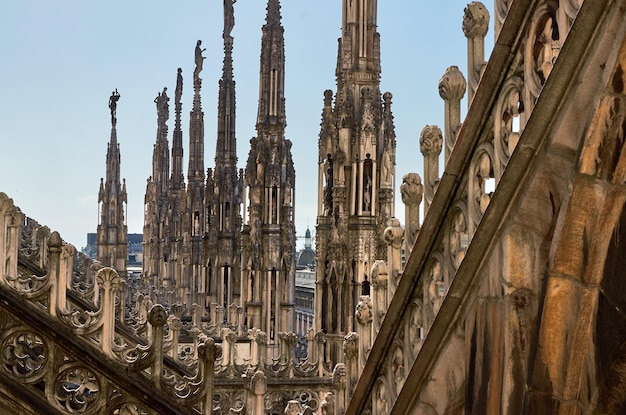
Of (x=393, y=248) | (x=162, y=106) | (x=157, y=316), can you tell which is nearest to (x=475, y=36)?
(x=393, y=248)

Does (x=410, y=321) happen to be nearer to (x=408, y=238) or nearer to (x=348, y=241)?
(x=408, y=238)

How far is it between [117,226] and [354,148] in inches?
1050

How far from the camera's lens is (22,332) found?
6.31 meters

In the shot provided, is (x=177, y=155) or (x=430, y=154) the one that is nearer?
(x=430, y=154)

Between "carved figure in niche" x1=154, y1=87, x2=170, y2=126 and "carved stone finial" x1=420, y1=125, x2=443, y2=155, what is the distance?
42.4 m

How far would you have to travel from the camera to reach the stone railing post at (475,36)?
3947 millimetres

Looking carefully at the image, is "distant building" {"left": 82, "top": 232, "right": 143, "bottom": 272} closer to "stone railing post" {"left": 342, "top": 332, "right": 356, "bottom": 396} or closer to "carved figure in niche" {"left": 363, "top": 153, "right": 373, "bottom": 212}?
"carved figure in niche" {"left": 363, "top": 153, "right": 373, "bottom": 212}

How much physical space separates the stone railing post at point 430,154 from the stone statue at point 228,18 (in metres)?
27.2

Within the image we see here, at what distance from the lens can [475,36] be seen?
3.96m

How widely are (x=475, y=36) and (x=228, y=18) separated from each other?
95.1 feet

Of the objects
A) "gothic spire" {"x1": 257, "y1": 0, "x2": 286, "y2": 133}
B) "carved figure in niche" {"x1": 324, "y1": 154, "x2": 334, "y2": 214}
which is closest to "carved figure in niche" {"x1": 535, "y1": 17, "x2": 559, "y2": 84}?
"carved figure in niche" {"x1": 324, "y1": 154, "x2": 334, "y2": 214}

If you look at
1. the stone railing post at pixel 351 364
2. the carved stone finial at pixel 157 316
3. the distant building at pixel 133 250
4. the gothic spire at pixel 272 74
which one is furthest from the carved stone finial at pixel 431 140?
the distant building at pixel 133 250

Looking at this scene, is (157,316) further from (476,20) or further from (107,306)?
(476,20)

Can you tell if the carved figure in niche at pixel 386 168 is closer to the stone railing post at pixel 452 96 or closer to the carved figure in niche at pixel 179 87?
the stone railing post at pixel 452 96
